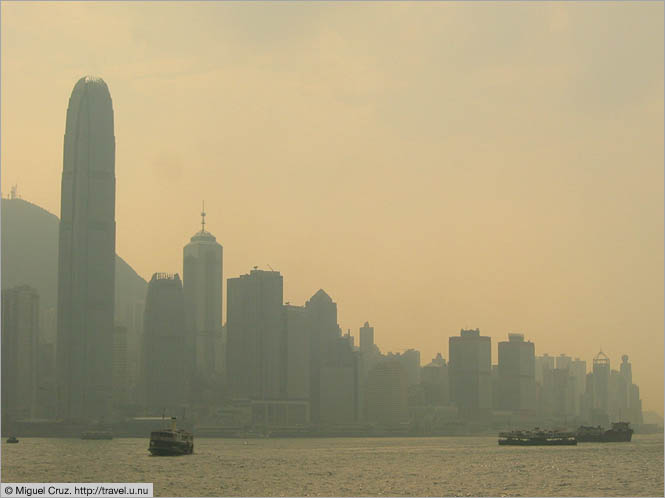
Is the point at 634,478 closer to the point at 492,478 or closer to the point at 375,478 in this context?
the point at 492,478

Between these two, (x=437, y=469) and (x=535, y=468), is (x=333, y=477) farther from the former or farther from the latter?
(x=535, y=468)

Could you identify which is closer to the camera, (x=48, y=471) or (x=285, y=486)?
(x=285, y=486)

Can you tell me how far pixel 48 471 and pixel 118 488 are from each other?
266ft

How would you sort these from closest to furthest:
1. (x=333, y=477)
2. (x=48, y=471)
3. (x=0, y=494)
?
(x=0, y=494)
(x=333, y=477)
(x=48, y=471)

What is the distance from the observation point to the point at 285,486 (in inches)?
5935

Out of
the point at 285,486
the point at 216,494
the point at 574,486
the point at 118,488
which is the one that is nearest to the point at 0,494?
the point at 118,488

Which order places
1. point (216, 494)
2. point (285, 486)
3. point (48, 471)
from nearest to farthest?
point (216, 494) → point (285, 486) → point (48, 471)

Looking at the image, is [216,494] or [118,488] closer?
[118,488]

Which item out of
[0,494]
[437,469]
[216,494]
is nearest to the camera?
[0,494]

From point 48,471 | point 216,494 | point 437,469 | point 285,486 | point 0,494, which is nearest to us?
point 0,494

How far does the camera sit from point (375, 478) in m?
169

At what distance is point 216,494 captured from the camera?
138 metres

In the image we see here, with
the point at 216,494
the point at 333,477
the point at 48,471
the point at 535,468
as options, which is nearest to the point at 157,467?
the point at 48,471

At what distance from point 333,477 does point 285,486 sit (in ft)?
61.0
